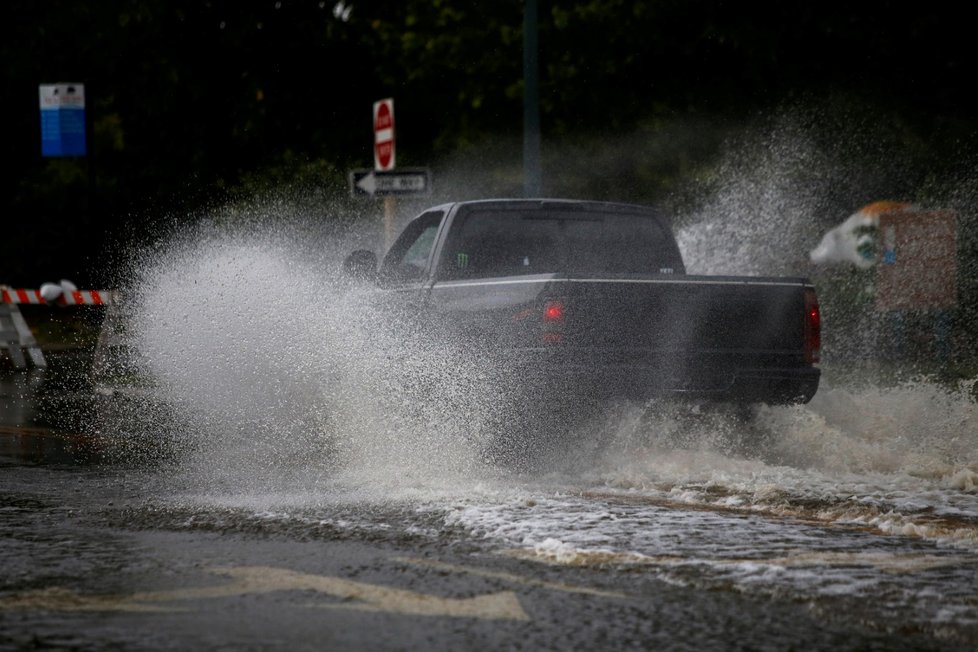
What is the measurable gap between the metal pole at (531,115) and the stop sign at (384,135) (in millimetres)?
1518

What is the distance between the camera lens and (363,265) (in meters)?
11.7

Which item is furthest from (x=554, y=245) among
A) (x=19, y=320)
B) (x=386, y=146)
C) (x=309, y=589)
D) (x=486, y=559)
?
(x=19, y=320)

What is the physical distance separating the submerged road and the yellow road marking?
0.05 ft

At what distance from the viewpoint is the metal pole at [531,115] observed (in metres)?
17.7

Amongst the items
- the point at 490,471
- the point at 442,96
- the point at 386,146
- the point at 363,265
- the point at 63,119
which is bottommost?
the point at 490,471

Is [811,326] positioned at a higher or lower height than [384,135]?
lower

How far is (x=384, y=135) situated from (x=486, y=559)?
11.4 metres

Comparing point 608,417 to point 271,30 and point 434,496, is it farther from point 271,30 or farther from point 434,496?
point 271,30

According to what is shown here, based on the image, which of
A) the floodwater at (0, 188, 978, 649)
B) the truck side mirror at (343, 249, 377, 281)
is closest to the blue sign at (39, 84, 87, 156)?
the floodwater at (0, 188, 978, 649)

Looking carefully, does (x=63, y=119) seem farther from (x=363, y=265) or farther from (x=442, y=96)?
(x=363, y=265)

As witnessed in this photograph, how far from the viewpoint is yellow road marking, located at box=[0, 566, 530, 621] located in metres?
5.72

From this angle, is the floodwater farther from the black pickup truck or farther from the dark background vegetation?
the dark background vegetation

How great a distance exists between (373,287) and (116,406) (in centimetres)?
403

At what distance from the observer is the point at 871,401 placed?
11859 millimetres
